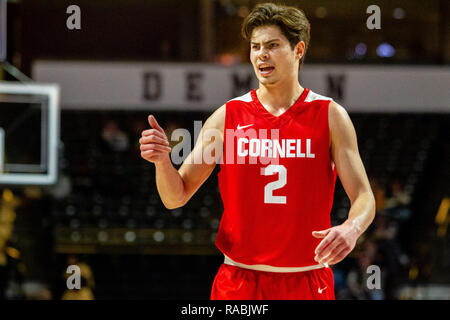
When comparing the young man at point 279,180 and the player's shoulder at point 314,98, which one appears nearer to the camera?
the young man at point 279,180

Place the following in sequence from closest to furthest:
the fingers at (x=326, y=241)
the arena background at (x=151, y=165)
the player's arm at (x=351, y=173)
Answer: the fingers at (x=326, y=241) < the player's arm at (x=351, y=173) < the arena background at (x=151, y=165)

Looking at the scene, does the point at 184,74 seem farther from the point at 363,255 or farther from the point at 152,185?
the point at 363,255

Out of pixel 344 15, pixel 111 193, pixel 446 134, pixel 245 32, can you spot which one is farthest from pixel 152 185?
pixel 245 32

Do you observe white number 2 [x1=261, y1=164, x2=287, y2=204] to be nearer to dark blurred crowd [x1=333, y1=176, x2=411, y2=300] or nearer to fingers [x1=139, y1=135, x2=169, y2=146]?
fingers [x1=139, y1=135, x2=169, y2=146]

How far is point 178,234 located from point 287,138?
22.4ft

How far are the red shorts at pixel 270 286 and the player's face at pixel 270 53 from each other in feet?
2.47

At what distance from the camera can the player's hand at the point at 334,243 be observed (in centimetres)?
245

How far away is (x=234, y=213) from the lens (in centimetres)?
286

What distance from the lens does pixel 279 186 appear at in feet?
9.20

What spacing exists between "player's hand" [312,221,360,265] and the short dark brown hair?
0.80 m

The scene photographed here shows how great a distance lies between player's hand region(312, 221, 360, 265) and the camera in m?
2.45
